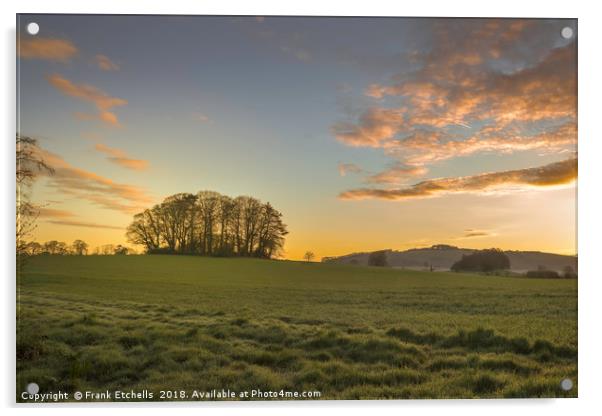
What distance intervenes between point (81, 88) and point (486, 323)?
5.87 m

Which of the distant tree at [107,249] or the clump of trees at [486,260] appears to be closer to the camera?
the distant tree at [107,249]

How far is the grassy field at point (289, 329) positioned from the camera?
18.7ft

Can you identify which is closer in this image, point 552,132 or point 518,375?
point 518,375

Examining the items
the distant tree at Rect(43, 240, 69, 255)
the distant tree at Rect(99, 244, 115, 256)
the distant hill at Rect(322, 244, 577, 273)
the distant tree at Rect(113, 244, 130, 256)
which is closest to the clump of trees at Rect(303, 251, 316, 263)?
the distant hill at Rect(322, 244, 577, 273)

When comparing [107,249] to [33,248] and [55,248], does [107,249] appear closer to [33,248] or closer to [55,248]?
[55,248]

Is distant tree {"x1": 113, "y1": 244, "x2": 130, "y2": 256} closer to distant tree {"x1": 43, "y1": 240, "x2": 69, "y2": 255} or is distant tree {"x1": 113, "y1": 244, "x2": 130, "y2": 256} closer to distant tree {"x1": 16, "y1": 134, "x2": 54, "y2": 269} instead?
distant tree {"x1": 43, "y1": 240, "x2": 69, "y2": 255}

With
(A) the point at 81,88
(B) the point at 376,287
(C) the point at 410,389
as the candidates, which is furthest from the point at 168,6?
(C) the point at 410,389

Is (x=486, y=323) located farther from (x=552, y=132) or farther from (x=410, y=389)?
(x=552, y=132)
